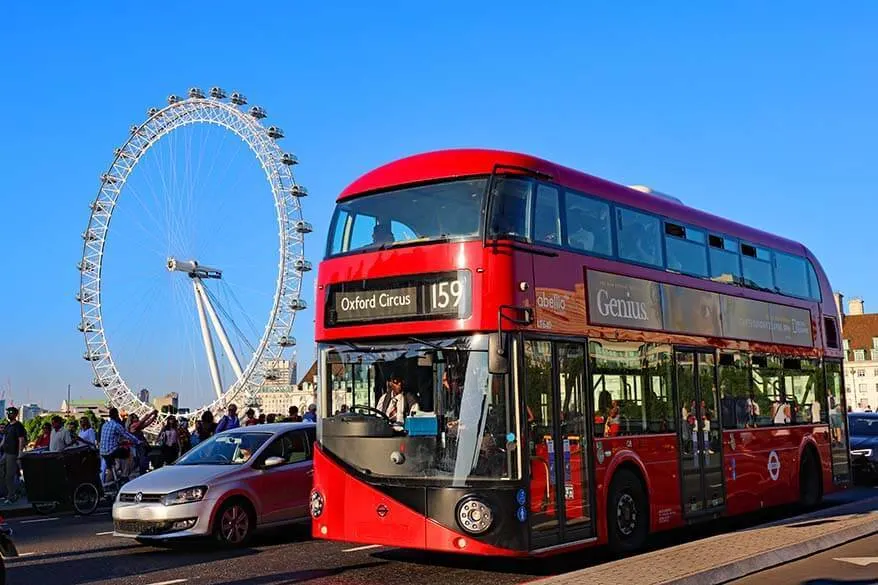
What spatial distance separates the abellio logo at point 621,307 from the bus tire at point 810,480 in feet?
19.6

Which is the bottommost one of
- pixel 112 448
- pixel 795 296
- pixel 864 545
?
pixel 864 545

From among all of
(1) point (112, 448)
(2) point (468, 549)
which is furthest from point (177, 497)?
(1) point (112, 448)

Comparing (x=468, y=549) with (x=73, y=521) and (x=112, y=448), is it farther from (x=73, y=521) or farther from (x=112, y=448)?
(x=112, y=448)

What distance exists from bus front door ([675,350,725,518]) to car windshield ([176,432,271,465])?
17.9 feet

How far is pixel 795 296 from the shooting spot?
54.2 feet

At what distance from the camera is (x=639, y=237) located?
41.2ft

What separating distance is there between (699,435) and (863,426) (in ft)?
42.7

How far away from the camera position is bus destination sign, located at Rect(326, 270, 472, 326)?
1006cm

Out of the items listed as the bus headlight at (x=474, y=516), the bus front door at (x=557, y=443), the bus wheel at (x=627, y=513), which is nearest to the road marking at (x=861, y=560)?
the bus wheel at (x=627, y=513)

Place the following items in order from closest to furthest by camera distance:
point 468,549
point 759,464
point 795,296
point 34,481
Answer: point 468,549, point 759,464, point 795,296, point 34,481

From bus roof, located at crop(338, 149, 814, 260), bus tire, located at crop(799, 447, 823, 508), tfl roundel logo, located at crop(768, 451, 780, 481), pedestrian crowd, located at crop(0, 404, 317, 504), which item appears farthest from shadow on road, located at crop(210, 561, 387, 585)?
bus tire, located at crop(799, 447, 823, 508)

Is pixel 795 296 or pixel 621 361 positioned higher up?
pixel 795 296

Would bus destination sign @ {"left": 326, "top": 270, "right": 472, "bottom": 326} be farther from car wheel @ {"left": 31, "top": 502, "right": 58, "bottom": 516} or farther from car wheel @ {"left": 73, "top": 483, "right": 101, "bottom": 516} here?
car wheel @ {"left": 31, "top": 502, "right": 58, "bottom": 516}

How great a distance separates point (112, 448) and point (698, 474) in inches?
446
